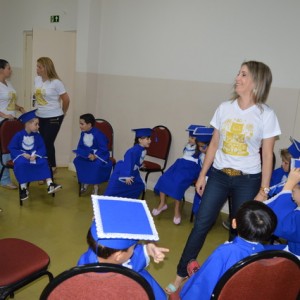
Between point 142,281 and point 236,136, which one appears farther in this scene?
point 236,136

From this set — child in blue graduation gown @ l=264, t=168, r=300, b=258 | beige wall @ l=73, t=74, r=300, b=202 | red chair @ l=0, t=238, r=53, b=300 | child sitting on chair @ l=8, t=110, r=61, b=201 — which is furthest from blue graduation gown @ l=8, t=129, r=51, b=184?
child in blue graduation gown @ l=264, t=168, r=300, b=258

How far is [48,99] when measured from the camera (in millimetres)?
4477

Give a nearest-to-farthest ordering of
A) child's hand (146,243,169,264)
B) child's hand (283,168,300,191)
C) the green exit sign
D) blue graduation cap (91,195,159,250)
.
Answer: blue graduation cap (91,195,159,250) → child's hand (146,243,169,264) → child's hand (283,168,300,191) → the green exit sign

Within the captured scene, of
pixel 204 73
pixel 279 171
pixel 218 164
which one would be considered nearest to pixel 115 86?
pixel 204 73

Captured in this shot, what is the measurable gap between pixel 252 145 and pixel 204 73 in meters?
2.25

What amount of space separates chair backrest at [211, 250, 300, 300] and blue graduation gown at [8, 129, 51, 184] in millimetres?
3143

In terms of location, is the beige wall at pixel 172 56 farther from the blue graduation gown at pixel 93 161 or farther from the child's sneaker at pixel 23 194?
the child's sneaker at pixel 23 194

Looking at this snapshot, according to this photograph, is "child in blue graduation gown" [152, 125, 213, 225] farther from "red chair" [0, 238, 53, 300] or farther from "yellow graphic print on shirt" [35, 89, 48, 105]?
"red chair" [0, 238, 53, 300]

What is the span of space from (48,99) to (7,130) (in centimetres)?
67

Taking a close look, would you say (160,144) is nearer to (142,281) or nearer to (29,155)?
(29,155)

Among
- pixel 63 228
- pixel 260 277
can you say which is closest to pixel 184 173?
pixel 63 228

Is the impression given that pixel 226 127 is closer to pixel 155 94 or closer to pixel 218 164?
pixel 218 164

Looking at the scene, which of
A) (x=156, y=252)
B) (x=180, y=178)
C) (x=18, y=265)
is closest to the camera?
(x=156, y=252)

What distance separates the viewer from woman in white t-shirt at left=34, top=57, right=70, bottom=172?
4434 millimetres
